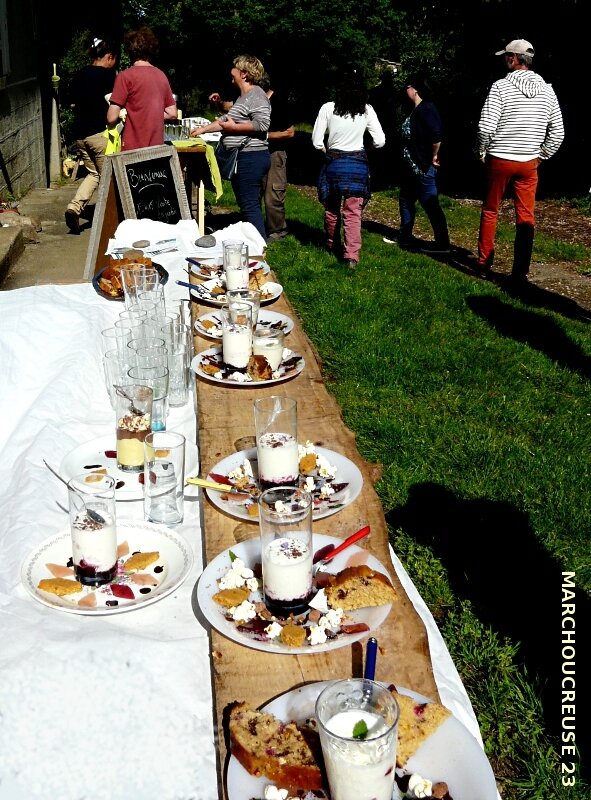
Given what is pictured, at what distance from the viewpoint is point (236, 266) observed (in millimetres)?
4348

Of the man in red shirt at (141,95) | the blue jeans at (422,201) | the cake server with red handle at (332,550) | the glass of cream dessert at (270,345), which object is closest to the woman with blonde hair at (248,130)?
the man in red shirt at (141,95)

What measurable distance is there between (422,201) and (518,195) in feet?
5.48

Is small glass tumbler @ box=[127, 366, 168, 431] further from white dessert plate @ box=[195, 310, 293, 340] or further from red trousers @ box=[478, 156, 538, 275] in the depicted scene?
red trousers @ box=[478, 156, 538, 275]

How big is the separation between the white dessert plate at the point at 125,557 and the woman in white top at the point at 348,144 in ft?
22.2

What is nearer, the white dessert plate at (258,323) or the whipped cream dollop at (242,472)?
the whipped cream dollop at (242,472)

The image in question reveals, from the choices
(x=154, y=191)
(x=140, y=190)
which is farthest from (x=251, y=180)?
(x=140, y=190)

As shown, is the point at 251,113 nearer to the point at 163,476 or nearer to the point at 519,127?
the point at 519,127

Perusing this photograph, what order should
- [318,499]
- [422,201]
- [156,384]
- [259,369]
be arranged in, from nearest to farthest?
[318,499] < [156,384] < [259,369] < [422,201]

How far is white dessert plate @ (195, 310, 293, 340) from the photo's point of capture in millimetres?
3785

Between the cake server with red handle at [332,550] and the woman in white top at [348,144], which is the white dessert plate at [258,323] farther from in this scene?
the woman in white top at [348,144]

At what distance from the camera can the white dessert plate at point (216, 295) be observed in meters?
4.30

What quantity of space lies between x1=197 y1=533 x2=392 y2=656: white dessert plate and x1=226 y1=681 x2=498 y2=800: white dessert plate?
151 millimetres

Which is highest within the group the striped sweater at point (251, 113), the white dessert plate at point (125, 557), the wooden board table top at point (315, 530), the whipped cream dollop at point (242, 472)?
the striped sweater at point (251, 113)

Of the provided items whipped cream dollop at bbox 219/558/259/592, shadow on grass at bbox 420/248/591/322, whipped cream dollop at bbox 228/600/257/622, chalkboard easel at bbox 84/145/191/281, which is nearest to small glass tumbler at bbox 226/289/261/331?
whipped cream dollop at bbox 219/558/259/592
